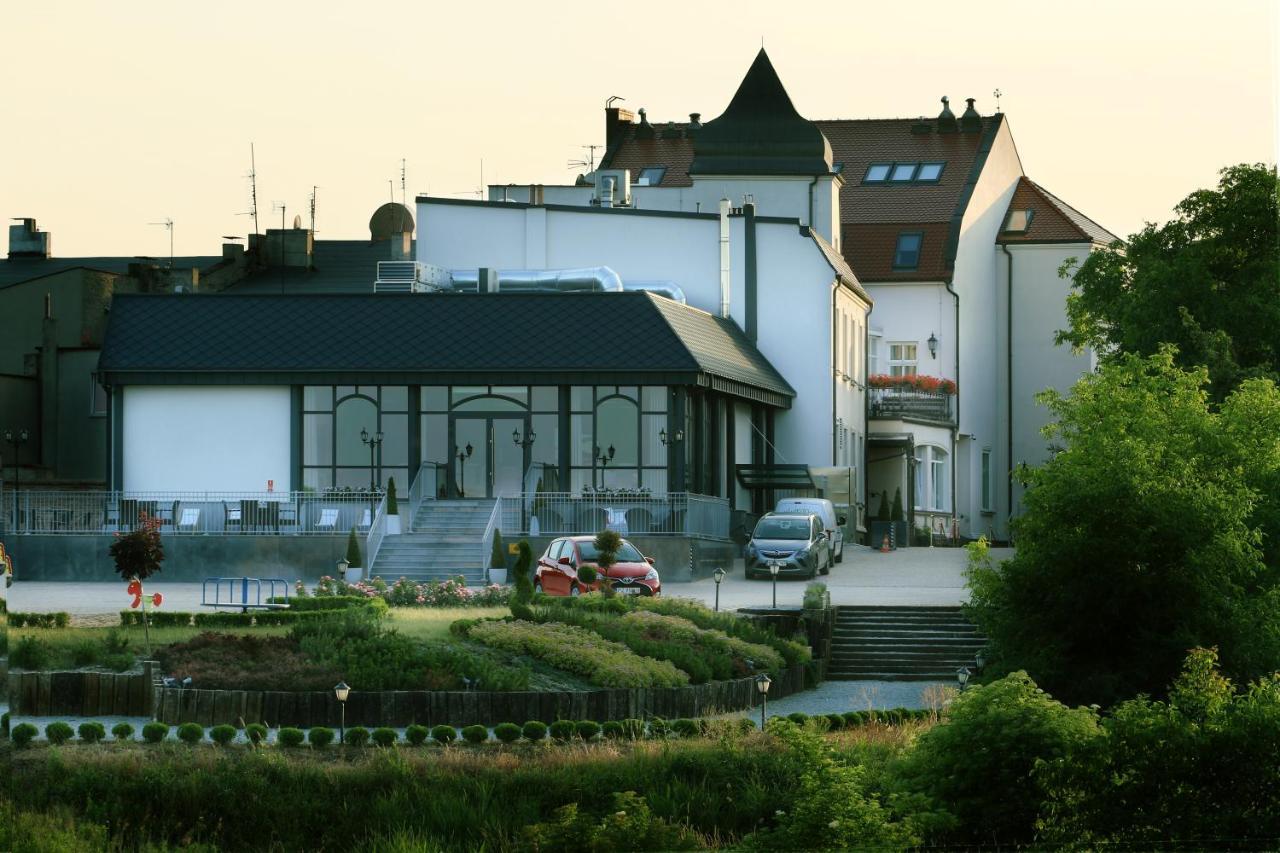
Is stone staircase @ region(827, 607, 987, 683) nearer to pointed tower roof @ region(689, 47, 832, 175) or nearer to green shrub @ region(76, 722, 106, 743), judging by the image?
green shrub @ region(76, 722, 106, 743)

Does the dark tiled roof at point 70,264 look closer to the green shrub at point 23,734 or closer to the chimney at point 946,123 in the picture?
the chimney at point 946,123

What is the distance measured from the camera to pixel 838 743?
2350cm

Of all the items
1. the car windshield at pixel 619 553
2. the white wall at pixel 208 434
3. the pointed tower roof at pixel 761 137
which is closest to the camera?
the car windshield at pixel 619 553

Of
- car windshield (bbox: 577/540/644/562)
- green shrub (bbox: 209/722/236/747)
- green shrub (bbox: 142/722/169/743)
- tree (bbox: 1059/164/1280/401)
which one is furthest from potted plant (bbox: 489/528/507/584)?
green shrub (bbox: 142/722/169/743)

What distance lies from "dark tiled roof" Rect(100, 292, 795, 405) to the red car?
9574 millimetres

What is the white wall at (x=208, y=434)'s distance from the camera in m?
50.2

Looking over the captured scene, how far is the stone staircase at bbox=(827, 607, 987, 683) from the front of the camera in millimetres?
34875

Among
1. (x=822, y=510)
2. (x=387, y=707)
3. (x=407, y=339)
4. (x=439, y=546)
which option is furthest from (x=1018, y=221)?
(x=387, y=707)

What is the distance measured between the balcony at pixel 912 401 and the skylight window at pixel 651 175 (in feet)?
37.3

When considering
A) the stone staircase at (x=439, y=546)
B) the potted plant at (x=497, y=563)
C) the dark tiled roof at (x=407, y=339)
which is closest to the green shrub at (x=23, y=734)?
the stone staircase at (x=439, y=546)

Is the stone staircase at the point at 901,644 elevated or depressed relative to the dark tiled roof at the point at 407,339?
depressed

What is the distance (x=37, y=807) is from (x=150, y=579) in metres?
26.8

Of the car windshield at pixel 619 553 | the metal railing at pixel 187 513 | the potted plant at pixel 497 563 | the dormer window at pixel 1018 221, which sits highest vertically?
the dormer window at pixel 1018 221

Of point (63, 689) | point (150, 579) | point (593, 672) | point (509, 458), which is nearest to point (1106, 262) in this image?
point (509, 458)
